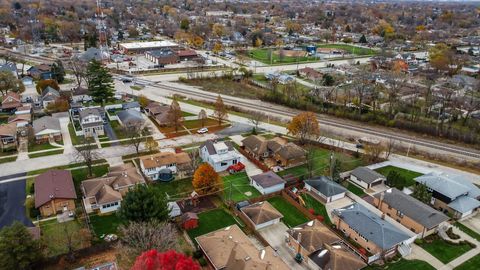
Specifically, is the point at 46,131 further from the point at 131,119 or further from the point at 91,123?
the point at 131,119

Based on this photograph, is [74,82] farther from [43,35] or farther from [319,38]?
[319,38]

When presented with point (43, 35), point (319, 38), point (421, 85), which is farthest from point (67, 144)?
point (319, 38)

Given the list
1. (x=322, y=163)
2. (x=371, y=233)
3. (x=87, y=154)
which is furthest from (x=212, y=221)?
(x=322, y=163)

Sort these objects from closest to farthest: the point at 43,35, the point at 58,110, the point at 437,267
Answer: the point at 437,267 < the point at 58,110 < the point at 43,35

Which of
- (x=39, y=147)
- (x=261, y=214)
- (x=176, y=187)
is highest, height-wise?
(x=39, y=147)

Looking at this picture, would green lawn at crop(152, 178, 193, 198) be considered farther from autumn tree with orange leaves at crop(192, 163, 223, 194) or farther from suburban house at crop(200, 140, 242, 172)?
suburban house at crop(200, 140, 242, 172)

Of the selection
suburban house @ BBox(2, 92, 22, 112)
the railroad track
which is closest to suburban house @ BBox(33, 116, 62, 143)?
suburban house @ BBox(2, 92, 22, 112)
